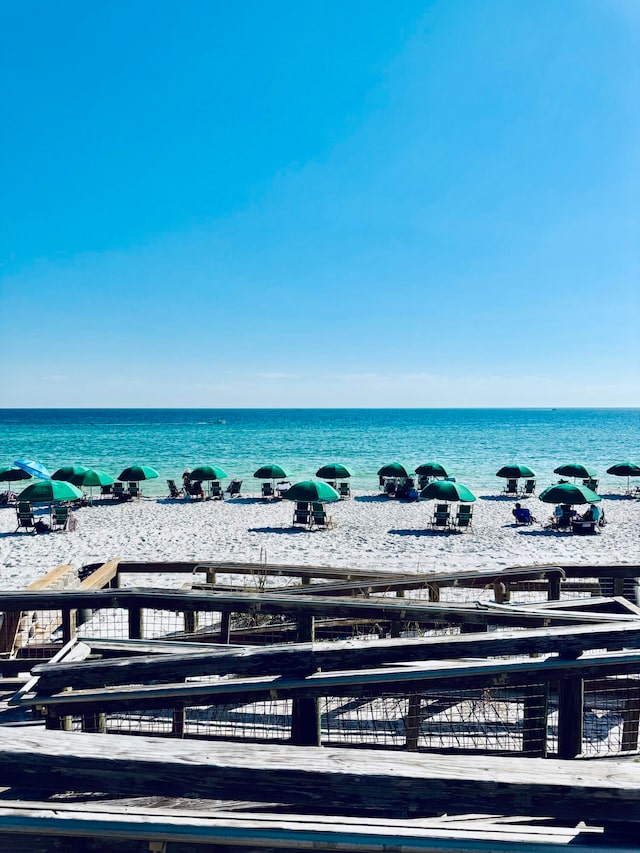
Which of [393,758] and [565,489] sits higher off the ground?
[393,758]

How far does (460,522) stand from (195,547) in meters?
9.77

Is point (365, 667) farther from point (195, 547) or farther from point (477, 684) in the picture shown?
point (195, 547)

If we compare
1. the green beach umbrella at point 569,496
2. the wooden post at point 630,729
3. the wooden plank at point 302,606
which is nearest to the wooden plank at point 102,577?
the wooden plank at point 302,606

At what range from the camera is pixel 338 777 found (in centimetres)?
165

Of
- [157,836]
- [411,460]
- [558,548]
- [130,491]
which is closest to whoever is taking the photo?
[157,836]

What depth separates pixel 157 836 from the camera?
5.18 feet

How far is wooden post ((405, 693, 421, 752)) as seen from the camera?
11.0 ft

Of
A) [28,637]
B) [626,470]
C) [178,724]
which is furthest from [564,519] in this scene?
[178,724]

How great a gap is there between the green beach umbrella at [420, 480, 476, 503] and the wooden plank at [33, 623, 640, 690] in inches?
646

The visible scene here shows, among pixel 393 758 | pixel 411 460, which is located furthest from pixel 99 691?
pixel 411 460

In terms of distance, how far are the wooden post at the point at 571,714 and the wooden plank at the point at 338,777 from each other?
1.10 m

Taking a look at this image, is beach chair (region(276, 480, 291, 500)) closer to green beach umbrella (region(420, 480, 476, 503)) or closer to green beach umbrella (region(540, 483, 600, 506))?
green beach umbrella (region(420, 480, 476, 503))

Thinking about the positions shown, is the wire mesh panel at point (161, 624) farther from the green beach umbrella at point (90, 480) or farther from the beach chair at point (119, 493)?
the beach chair at point (119, 493)

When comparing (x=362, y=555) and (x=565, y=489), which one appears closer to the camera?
(x=362, y=555)
